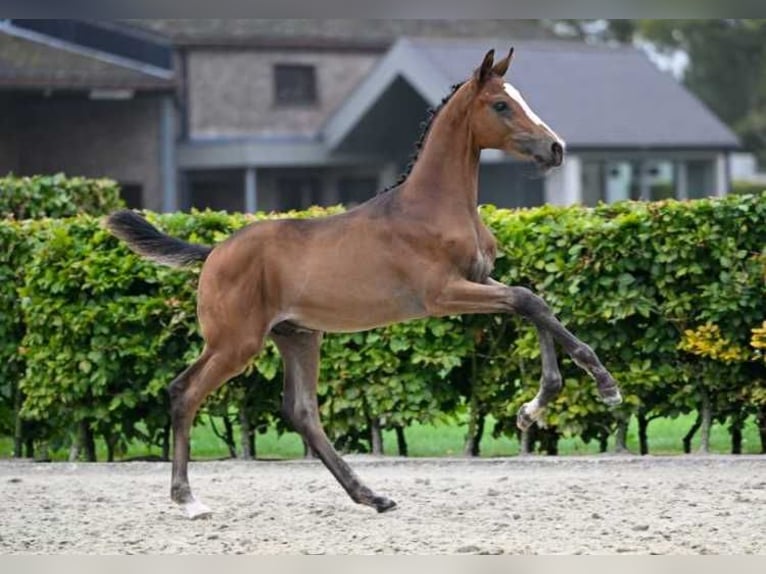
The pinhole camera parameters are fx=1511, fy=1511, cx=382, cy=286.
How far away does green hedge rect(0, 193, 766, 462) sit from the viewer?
32.4 ft

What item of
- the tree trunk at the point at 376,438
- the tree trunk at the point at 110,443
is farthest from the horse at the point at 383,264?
the tree trunk at the point at 110,443

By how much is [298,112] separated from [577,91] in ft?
27.2

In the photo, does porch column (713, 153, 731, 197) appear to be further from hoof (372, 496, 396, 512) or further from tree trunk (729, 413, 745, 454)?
hoof (372, 496, 396, 512)

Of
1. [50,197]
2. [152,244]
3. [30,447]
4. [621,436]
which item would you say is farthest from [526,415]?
[50,197]

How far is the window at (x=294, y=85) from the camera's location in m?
39.7

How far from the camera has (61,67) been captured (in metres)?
28.1

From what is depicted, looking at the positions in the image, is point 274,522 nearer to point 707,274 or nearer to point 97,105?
point 707,274

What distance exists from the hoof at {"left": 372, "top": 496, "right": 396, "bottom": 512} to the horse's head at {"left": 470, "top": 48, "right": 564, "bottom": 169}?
1.93m

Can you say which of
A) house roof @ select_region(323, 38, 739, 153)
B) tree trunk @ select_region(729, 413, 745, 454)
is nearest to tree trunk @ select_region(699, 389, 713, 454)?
tree trunk @ select_region(729, 413, 745, 454)

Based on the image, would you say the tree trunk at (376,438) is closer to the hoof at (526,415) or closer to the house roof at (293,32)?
the hoof at (526,415)

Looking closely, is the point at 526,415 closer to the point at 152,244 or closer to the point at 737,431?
the point at 152,244

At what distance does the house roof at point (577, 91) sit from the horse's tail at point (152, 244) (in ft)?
80.1

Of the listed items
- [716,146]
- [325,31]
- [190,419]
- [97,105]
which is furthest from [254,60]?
[190,419]

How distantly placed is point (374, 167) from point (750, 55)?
20.7 metres
